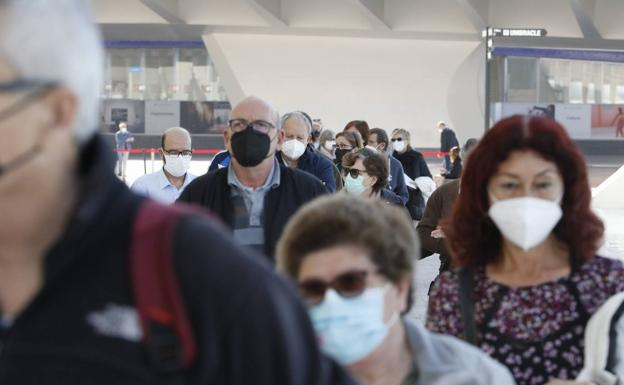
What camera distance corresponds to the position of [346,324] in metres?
2.38

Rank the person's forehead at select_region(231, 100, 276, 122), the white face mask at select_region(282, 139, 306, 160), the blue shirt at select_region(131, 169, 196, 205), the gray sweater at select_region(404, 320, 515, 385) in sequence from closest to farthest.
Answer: the gray sweater at select_region(404, 320, 515, 385)
the person's forehead at select_region(231, 100, 276, 122)
the blue shirt at select_region(131, 169, 196, 205)
the white face mask at select_region(282, 139, 306, 160)

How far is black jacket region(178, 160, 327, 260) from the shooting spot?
5418 mm

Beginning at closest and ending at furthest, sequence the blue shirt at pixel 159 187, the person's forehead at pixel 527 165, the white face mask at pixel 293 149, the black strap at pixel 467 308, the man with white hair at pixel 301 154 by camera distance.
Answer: the black strap at pixel 467 308 < the person's forehead at pixel 527 165 < the blue shirt at pixel 159 187 < the man with white hair at pixel 301 154 < the white face mask at pixel 293 149

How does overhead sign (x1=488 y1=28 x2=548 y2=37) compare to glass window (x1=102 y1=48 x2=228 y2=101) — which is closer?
overhead sign (x1=488 y1=28 x2=548 y2=37)

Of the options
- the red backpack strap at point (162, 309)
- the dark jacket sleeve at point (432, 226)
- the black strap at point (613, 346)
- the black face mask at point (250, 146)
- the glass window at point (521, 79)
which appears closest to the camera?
the red backpack strap at point (162, 309)

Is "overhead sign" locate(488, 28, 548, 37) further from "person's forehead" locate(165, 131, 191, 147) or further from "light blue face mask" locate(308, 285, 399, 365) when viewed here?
"light blue face mask" locate(308, 285, 399, 365)

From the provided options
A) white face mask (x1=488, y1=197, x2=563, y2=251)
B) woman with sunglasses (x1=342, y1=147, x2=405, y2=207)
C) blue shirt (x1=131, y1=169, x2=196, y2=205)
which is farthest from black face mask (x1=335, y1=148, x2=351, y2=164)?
white face mask (x1=488, y1=197, x2=563, y2=251)

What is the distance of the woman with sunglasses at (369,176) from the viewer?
786 cm

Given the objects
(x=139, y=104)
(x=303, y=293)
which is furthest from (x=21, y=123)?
(x=139, y=104)

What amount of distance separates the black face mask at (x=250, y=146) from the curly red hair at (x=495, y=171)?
2.35 meters

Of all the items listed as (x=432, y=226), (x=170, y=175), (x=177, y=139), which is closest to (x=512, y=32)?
(x=177, y=139)

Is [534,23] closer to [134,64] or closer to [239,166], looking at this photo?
[134,64]

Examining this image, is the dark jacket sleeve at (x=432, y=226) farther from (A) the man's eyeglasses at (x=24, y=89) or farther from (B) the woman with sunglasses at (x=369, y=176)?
(A) the man's eyeglasses at (x=24, y=89)

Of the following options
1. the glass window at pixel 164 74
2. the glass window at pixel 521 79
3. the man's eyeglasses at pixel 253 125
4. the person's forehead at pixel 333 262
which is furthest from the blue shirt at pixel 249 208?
the glass window at pixel 521 79
